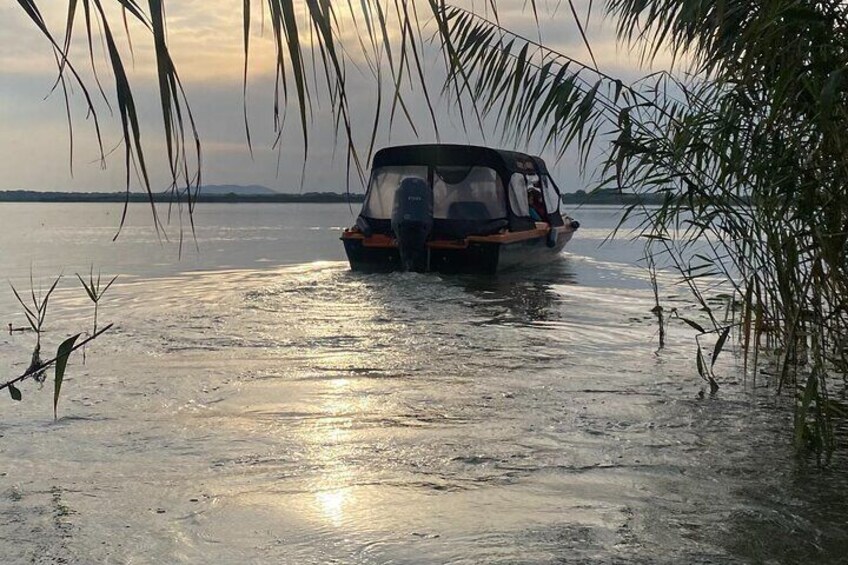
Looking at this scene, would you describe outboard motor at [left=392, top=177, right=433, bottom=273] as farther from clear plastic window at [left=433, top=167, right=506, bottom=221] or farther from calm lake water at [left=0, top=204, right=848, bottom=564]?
calm lake water at [left=0, top=204, right=848, bottom=564]

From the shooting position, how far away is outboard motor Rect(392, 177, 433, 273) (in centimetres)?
1334

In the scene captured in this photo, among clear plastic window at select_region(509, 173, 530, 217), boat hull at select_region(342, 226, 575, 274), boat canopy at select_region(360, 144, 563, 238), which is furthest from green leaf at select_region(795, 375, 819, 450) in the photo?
clear plastic window at select_region(509, 173, 530, 217)

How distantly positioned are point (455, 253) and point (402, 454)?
30.9 ft

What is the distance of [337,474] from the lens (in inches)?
167

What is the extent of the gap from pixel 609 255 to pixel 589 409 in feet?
64.0

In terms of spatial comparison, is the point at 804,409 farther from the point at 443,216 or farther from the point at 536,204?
the point at 536,204

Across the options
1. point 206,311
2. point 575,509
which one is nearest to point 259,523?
point 575,509

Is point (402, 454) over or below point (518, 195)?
below

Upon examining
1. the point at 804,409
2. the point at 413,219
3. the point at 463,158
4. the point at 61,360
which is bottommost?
the point at 804,409

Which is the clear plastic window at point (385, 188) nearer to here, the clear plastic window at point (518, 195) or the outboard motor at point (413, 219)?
the outboard motor at point (413, 219)

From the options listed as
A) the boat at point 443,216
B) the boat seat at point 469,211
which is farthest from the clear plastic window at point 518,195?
the boat seat at point 469,211

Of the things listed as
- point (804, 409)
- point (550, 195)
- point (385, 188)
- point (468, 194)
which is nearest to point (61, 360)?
point (804, 409)

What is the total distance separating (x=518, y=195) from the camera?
15.2 meters

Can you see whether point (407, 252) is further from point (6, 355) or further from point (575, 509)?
point (575, 509)
